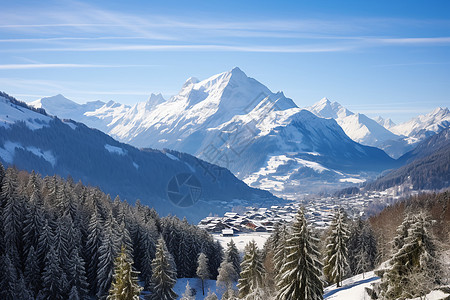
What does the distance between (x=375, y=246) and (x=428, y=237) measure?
44.4 m

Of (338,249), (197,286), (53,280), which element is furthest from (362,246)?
(53,280)

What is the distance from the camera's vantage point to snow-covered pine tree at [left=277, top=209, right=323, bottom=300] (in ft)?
94.7

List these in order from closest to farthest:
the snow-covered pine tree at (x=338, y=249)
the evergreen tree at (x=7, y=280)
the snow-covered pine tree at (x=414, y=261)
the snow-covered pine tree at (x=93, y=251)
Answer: the snow-covered pine tree at (x=414, y=261)
the evergreen tree at (x=7, y=280)
the snow-covered pine tree at (x=338, y=249)
the snow-covered pine tree at (x=93, y=251)

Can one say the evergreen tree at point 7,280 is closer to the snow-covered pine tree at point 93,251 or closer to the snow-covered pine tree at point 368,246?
the snow-covered pine tree at point 93,251

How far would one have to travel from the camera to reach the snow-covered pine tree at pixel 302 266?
28.9 meters

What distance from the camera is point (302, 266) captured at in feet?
95.4

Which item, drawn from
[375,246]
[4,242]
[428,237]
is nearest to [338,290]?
[428,237]

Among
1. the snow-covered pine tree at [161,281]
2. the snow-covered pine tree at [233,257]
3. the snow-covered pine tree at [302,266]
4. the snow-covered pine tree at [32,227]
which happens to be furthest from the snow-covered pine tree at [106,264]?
the snow-covered pine tree at [302,266]

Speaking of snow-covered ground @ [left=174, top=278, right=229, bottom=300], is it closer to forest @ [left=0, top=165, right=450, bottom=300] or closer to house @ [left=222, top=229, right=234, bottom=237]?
forest @ [left=0, top=165, right=450, bottom=300]

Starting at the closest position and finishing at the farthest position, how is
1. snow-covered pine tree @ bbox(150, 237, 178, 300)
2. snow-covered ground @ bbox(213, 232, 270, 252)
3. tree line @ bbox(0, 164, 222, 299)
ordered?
tree line @ bbox(0, 164, 222, 299), snow-covered pine tree @ bbox(150, 237, 178, 300), snow-covered ground @ bbox(213, 232, 270, 252)

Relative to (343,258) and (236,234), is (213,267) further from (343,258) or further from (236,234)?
→ (236,234)

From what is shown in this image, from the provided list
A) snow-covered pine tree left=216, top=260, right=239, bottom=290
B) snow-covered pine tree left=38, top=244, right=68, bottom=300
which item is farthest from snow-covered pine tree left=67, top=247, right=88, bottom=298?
snow-covered pine tree left=216, top=260, right=239, bottom=290

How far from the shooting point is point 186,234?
88000 millimetres

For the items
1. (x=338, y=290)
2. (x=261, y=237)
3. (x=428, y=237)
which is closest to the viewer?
(x=428, y=237)
